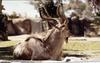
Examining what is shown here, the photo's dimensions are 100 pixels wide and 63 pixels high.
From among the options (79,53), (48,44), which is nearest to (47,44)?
(48,44)

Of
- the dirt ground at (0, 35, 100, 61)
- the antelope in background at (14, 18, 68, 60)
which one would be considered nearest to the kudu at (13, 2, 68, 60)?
the antelope in background at (14, 18, 68, 60)

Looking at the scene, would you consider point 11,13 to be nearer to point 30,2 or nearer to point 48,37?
point 30,2

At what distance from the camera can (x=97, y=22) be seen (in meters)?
31.2

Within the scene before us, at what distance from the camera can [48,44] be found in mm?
11094

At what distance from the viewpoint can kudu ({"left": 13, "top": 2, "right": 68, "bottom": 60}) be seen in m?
10.9

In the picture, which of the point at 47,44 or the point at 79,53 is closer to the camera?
the point at 47,44

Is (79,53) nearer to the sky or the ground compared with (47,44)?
nearer to the ground

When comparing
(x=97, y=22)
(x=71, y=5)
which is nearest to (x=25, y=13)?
(x=71, y=5)

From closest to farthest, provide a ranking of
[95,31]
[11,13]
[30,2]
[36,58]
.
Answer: [36,58] < [95,31] < [11,13] < [30,2]

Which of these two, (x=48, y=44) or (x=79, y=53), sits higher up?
(x=48, y=44)

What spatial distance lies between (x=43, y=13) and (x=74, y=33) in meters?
20.5

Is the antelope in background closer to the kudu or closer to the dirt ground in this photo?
the kudu

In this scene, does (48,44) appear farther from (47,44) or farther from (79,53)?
(79,53)

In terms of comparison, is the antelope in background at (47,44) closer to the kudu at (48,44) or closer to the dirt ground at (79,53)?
the kudu at (48,44)
